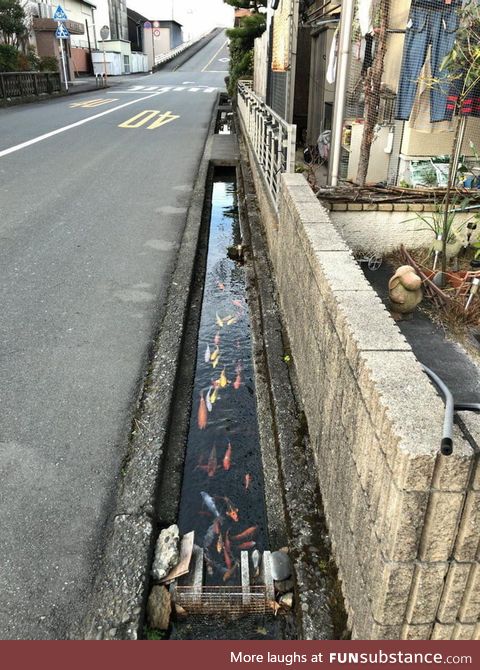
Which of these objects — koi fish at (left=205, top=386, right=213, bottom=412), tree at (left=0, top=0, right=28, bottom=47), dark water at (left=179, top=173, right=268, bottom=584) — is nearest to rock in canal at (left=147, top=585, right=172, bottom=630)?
dark water at (left=179, top=173, right=268, bottom=584)

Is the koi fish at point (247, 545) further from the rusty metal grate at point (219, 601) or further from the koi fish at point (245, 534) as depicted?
the rusty metal grate at point (219, 601)

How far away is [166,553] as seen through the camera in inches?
120

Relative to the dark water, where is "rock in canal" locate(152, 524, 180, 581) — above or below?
above

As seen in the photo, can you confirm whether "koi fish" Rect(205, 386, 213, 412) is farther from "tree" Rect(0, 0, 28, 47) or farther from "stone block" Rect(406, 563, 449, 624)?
"tree" Rect(0, 0, 28, 47)

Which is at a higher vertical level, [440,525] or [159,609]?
[440,525]

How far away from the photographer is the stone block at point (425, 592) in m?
2.08

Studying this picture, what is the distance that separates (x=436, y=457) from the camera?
6.12ft

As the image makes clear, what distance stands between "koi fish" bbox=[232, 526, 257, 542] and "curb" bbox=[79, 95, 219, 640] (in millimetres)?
534

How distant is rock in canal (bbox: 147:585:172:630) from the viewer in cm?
278

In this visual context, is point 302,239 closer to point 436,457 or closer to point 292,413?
point 292,413

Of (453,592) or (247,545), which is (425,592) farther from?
(247,545)

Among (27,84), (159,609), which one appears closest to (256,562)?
(159,609)

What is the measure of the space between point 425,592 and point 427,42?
710 centimetres

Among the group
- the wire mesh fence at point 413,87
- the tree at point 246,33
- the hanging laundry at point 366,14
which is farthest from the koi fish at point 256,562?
the tree at point 246,33
